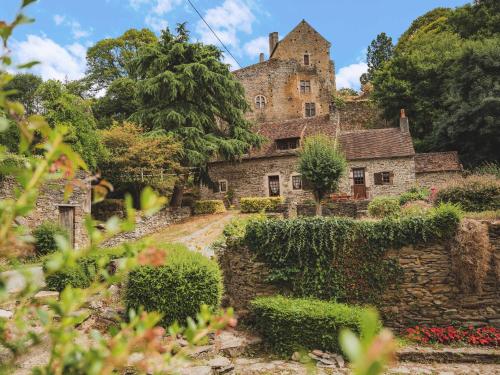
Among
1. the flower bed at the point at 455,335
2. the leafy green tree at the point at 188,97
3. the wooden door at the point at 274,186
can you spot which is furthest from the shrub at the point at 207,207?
the flower bed at the point at 455,335

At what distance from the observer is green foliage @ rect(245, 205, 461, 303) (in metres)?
8.38

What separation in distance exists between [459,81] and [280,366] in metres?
23.7

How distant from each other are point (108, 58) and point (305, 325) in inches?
1275

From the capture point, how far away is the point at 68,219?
14625mm

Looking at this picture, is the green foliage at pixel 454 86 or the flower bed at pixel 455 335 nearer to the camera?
the flower bed at pixel 455 335

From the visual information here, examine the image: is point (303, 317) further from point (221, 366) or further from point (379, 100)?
point (379, 100)

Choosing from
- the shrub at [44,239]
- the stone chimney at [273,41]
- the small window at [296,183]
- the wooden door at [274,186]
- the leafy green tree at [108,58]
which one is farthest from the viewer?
the stone chimney at [273,41]

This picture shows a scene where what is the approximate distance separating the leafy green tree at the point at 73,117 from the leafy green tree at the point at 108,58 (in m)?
16.3

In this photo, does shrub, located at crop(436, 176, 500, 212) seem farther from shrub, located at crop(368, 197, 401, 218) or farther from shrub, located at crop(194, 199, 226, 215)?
shrub, located at crop(194, 199, 226, 215)

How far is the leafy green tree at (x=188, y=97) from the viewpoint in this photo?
64.6 feet

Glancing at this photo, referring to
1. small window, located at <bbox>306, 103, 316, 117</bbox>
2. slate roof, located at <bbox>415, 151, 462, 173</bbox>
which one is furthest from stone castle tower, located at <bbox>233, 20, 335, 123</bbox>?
slate roof, located at <bbox>415, 151, 462, 173</bbox>

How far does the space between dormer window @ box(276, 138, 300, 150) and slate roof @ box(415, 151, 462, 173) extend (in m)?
7.55

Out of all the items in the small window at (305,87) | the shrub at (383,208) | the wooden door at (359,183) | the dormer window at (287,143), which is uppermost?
the small window at (305,87)

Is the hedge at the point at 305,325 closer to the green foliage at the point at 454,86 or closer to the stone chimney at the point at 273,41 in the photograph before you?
the green foliage at the point at 454,86
